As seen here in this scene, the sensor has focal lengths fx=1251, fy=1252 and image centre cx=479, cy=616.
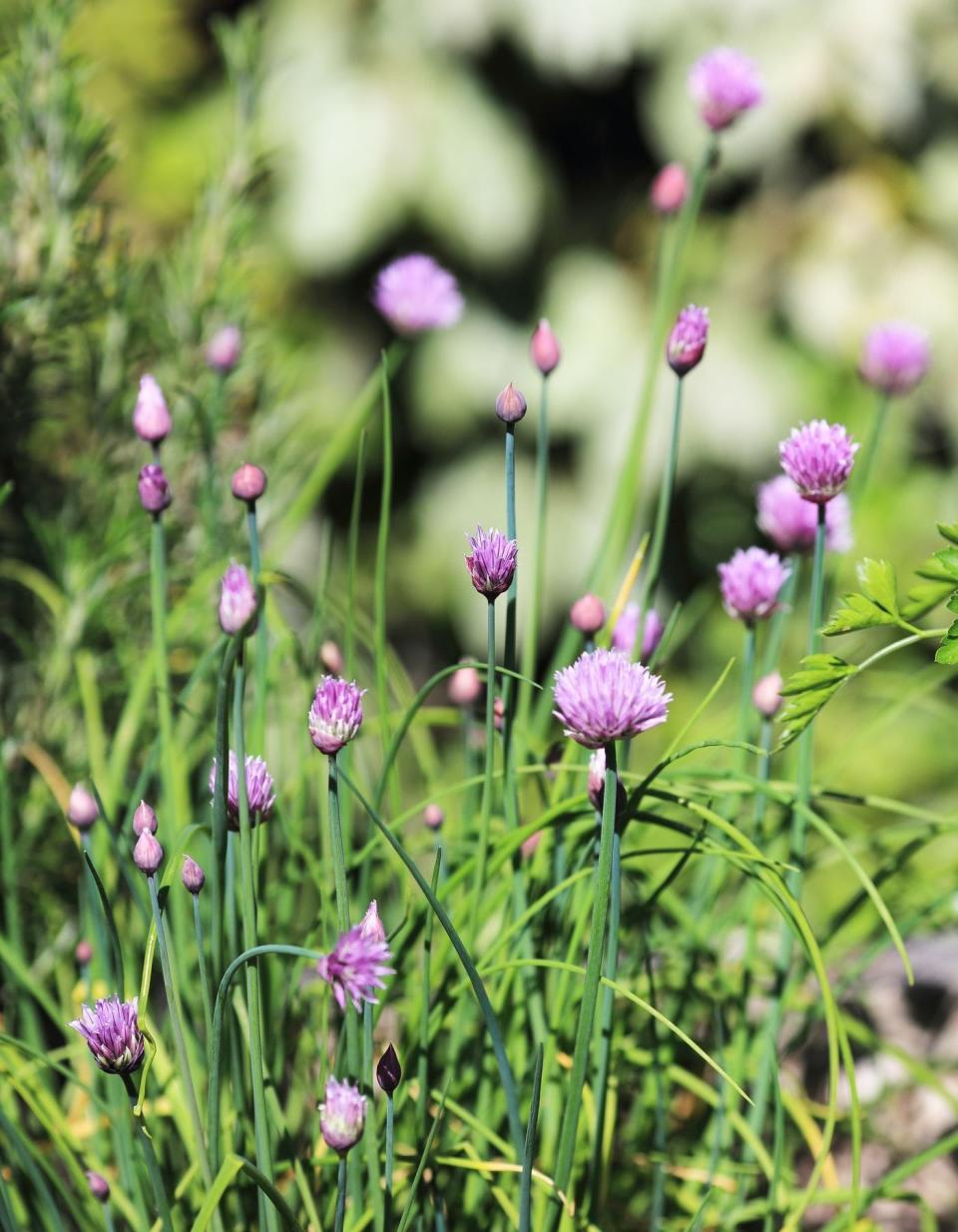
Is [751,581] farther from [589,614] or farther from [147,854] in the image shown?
[147,854]

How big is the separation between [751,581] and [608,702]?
0.24 m

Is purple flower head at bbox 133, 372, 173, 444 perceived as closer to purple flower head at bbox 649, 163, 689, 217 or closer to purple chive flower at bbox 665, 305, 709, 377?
purple chive flower at bbox 665, 305, 709, 377

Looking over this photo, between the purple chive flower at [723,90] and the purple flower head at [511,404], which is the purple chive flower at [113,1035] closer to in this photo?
the purple flower head at [511,404]

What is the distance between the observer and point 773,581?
0.68 metres

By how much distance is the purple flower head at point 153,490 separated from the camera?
2.03ft

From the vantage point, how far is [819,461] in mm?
582

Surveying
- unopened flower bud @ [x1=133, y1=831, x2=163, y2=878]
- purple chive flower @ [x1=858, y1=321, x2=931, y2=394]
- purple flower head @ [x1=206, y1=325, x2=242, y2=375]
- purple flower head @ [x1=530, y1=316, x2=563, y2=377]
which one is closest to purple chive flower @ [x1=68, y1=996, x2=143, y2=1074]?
unopened flower bud @ [x1=133, y1=831, x2=163, y2=878]

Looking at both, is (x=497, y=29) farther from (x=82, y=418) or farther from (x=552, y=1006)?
(x=552, y=1006)

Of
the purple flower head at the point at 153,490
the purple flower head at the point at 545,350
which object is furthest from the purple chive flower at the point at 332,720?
the purple flower head at the point at 545,350

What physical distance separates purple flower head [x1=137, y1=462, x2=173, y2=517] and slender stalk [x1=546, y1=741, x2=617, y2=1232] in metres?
0.27

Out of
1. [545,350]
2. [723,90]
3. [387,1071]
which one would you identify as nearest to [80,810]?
[387,1071]

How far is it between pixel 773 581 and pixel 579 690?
0.24 meters

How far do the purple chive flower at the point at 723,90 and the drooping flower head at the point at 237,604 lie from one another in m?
0.46

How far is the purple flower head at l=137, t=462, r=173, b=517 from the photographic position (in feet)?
2.03
